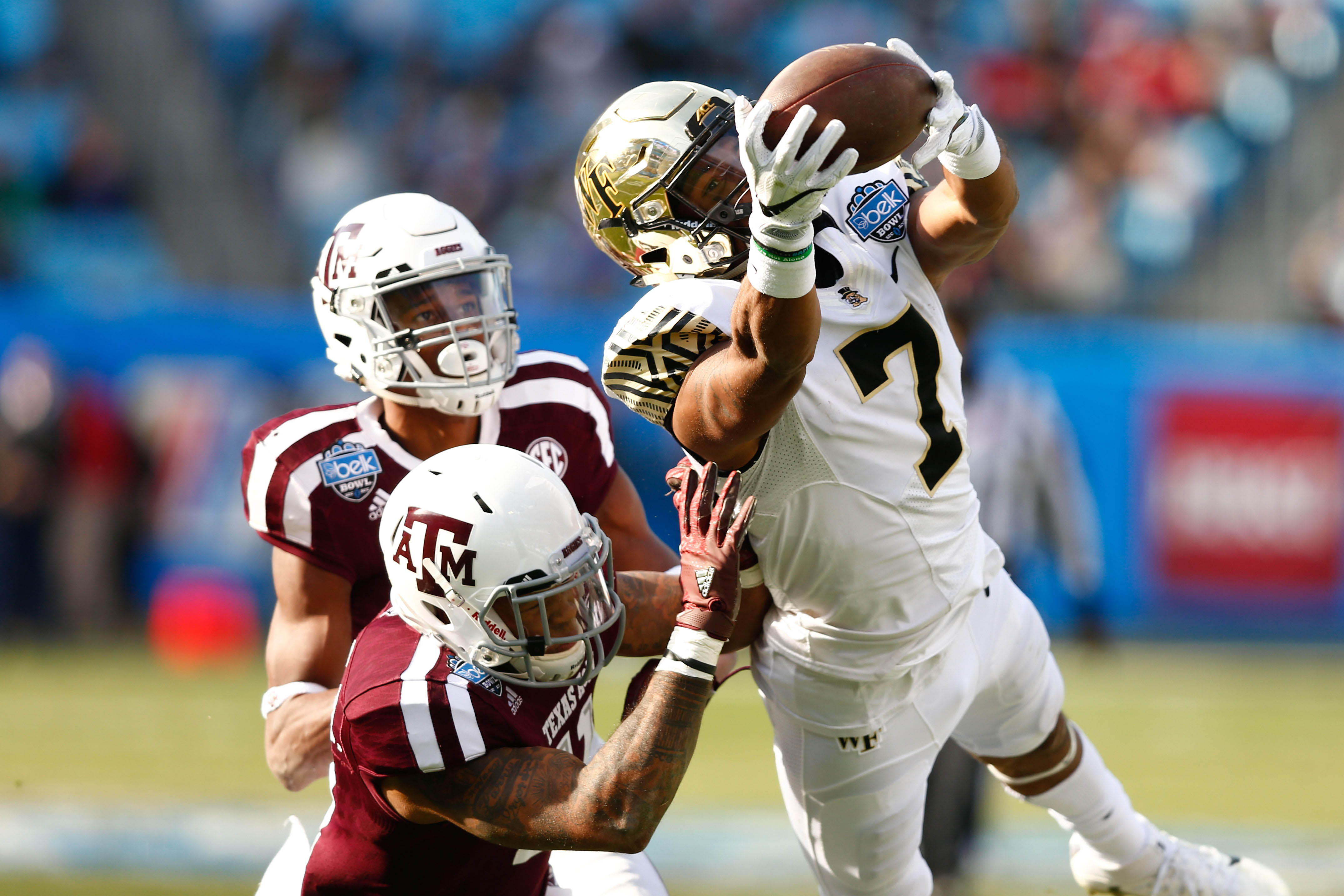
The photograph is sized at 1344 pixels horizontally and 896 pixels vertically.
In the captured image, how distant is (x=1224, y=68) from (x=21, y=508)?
8.81 m

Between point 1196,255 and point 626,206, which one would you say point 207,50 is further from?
point 626,206

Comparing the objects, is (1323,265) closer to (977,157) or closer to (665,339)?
(977,157)

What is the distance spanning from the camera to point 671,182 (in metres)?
2.94

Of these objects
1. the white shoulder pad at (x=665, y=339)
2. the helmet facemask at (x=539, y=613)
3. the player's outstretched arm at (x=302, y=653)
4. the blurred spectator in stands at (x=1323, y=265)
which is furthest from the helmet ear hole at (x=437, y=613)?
the blurred spectator in stands at (x=1323, y=265)

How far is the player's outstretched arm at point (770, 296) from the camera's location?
246 centimetres

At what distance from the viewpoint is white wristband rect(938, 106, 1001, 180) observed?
2.81 meters

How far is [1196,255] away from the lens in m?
11.0

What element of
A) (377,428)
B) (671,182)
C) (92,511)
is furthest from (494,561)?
(92,511)

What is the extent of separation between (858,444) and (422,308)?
3.48 ft

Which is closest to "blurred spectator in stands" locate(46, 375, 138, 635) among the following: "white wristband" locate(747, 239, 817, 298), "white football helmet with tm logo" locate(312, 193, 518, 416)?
"white football helmet with tm logo" locate(312, 193, 518, 416)

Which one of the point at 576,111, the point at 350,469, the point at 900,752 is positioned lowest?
the point at 900,752

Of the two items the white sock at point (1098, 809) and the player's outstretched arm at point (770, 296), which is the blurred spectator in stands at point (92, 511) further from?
the player's outstretched arm at point (770, 296)

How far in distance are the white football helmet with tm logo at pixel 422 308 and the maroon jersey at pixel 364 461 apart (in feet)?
0.32

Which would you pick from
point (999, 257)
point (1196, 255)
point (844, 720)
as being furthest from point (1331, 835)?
point (1196, 255)
